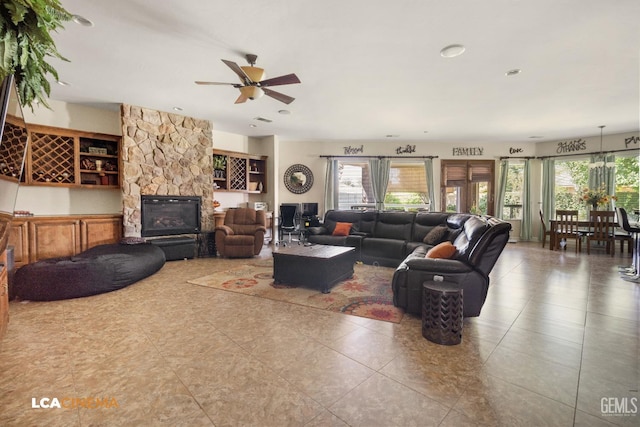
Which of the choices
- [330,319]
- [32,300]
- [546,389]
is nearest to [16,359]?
[32,300]

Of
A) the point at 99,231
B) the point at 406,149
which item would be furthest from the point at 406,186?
the point at 99,231

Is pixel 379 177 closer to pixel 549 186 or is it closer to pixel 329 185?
pixel 329 185

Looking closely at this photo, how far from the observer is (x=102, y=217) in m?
5.00

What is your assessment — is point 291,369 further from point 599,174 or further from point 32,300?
point 599,174

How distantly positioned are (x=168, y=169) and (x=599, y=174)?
10.1 metres

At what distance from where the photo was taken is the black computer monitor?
7364mm

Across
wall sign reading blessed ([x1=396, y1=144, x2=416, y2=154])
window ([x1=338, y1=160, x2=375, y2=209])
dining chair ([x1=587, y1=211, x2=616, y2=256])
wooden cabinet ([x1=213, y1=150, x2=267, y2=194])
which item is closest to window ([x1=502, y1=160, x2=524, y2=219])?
dining chair ([x1=587, y1=211, x2=616, y2=256])

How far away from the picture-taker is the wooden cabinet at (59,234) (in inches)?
166

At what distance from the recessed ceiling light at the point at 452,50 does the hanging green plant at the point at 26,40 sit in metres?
3.21

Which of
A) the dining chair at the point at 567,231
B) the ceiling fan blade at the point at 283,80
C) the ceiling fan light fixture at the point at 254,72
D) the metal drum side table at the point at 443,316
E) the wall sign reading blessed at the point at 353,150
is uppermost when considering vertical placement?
the wall sign reading blessed at the point at 353,150

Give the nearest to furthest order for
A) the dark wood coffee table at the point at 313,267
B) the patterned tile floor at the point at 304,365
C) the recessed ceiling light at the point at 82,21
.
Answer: the patterned tile floor at the point at 304,365
the recessed ceiling light at the point at 82,21
the dark wood coffee table at the point at 313,267

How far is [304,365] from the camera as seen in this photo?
198 cm

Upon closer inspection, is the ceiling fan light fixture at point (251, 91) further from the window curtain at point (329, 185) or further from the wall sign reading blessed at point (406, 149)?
the wall sign reading blessed at point (406, 149)

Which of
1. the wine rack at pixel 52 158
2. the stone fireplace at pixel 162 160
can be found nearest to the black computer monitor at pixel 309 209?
the stone fireplace at pixel 162 160
